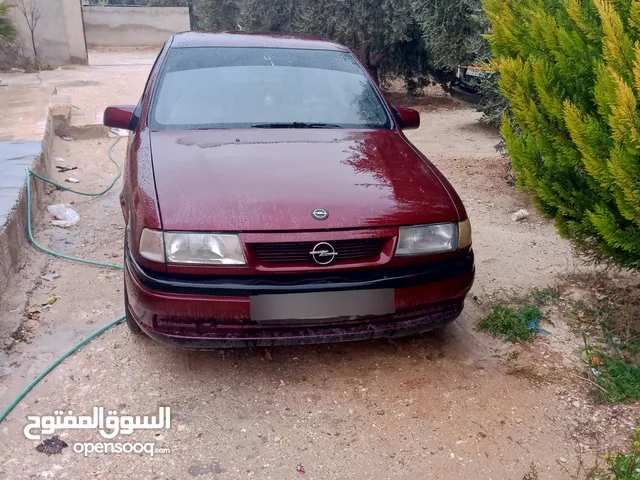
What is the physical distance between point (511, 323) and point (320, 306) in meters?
1.42

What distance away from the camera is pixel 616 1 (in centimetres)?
271

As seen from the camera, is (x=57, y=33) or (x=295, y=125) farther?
(x=57, y=33)

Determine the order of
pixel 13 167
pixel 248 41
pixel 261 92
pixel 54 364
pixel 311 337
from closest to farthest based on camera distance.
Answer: pixel 311 337, pixel 54 364, pixel 261 92, pixel 248 41, pixel 13 167

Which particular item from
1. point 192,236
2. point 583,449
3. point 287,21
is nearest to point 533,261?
point 583,449

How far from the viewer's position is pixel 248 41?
14.1ft

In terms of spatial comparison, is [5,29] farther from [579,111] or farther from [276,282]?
Result: [579,111]

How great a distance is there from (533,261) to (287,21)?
9.90 m

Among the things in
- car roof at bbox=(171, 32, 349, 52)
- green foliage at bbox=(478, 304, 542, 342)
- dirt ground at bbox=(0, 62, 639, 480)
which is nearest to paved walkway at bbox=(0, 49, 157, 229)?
dirt ground at bbox=(0, 62, 639, 480)

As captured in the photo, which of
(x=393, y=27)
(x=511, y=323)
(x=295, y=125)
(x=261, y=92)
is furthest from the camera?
(x=393, y=27)

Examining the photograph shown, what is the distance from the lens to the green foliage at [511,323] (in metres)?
3.49

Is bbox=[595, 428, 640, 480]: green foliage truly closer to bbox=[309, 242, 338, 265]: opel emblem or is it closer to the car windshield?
bbox=[309, 242, 338, 265]: opel emblem

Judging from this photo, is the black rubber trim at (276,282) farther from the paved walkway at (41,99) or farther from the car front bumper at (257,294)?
the paved walkway at (41,99)

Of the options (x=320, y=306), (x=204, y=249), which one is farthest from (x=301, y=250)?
(x=204, y=249)

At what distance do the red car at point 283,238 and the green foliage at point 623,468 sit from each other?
98 cm
